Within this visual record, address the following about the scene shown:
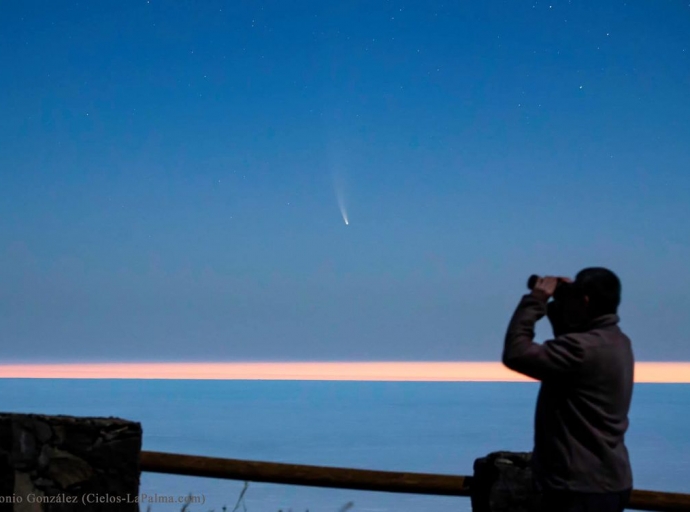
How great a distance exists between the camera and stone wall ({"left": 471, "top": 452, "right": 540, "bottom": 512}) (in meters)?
4.88

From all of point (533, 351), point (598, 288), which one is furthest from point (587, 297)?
point (533, 351)

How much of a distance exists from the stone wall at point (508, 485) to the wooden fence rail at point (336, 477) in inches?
5.6

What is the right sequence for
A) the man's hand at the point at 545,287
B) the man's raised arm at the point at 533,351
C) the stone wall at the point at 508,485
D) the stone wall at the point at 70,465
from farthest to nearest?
the stone wall at the point at 70,465
the stone wall at the point at 508,485
the man's hand at the point at 545,287
the man's raised arm at the point at 533,351

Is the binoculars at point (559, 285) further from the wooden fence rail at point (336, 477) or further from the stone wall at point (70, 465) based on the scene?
the stone wall at point (70, 465)

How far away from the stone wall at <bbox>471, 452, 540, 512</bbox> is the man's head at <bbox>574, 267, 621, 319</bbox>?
56.5 inches

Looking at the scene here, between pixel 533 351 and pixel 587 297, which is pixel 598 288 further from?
pixel 533 351

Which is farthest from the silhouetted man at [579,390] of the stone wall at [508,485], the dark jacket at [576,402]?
the stone wall at [508,485]

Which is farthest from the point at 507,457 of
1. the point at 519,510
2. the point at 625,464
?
the point at 625,464

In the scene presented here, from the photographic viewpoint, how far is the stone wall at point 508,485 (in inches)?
192

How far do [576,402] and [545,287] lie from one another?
491 mm

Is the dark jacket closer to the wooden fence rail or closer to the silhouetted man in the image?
the silhouetted man

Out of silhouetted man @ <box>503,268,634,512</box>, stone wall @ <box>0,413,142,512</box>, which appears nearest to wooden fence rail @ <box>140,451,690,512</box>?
stone wall @ <box>0,413,142,512</box>

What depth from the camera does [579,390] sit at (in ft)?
12.1

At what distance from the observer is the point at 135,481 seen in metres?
5.61
